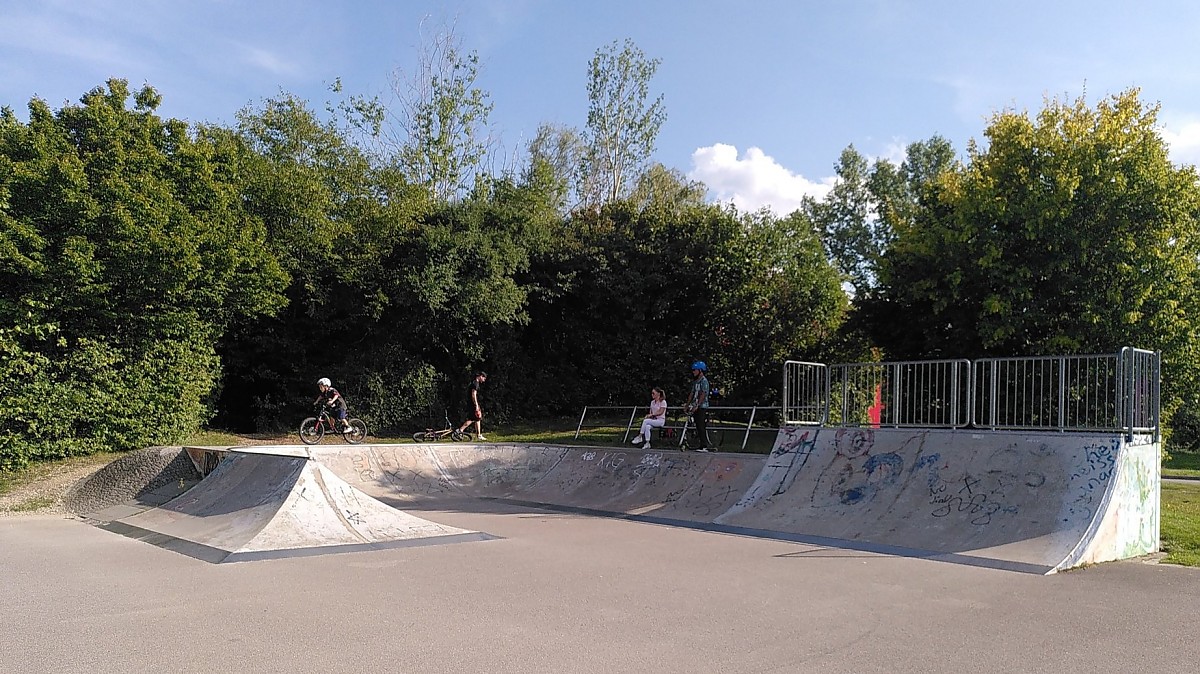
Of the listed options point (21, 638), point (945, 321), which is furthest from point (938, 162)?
point (21, 638)

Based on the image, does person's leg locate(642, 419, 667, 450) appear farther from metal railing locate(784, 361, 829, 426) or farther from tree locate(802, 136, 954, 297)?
tree locate(802, 136, 954, 297)

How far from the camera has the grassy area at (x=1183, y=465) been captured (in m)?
20.4

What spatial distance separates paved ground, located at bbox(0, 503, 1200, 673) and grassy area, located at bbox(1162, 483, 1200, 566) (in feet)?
2.87

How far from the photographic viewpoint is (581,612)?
20.4 ft

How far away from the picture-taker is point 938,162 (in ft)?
158

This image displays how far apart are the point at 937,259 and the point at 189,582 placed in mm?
16319

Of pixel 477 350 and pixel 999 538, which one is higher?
pixel 477 350

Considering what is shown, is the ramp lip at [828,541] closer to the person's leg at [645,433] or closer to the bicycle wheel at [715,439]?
the person's leg at [645,433]

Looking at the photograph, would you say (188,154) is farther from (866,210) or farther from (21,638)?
(866,210)

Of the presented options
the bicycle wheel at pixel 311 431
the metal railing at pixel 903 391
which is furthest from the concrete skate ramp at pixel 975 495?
the bicycle wheel at pixel 311 431

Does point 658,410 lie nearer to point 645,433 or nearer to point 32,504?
point 645,433

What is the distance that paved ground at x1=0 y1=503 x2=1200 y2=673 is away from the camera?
4996 mm

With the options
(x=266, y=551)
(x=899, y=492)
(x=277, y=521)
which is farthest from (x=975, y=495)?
(x=277, y=521)

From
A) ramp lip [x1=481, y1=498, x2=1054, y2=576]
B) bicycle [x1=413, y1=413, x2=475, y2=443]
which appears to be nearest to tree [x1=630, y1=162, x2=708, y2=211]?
bicycle [x1=413, y1=413, x2=475, y2=443]
